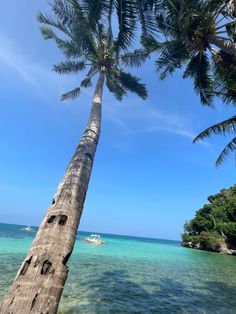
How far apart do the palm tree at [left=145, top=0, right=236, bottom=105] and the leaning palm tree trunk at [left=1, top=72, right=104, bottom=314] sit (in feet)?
20.1

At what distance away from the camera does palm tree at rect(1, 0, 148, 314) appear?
9.42 feet

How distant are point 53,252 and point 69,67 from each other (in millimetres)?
13384

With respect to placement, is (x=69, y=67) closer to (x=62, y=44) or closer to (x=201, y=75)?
(x=62, y=44)

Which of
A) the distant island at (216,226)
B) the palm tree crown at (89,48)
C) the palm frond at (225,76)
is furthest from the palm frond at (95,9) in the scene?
the distant island at (216,226)

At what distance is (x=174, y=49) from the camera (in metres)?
11.4

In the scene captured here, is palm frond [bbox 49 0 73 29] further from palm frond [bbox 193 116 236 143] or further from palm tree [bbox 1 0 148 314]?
palm frond [bbox 193 116 236 143]

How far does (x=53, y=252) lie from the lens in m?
3.44

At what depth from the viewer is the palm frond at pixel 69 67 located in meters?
14.8

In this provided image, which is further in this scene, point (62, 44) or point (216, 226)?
point (216, 226)

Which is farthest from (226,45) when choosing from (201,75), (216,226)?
(216,226)

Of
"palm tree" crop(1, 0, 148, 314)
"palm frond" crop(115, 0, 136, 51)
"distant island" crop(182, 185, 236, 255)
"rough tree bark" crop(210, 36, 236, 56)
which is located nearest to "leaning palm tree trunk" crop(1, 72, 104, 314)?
"palm tree" crop(1, 0, 148, 314)

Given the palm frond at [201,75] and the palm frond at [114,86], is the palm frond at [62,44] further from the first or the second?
the palm frond at [201,75]

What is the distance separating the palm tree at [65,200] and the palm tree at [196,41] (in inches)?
72.9

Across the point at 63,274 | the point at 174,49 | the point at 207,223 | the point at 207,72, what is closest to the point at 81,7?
the point at 174,49
